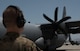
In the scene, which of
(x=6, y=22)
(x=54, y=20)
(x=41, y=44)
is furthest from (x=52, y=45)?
(x=6, y=22)

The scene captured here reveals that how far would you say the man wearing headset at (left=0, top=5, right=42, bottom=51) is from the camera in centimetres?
165

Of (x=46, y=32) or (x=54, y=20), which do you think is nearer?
(x=46, y=32)

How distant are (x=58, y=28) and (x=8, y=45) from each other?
18.3 metres

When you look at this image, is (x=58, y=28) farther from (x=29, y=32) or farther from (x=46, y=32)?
(x=29, y=32)

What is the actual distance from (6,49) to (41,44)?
17.7 m

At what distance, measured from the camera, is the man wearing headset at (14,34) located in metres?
1.65

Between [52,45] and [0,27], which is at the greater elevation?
[0,27]

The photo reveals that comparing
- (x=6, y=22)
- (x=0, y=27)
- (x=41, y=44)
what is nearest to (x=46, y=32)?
(x=41, y=44)

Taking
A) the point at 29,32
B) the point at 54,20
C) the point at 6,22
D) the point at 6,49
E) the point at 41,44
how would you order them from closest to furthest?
the point at 6,49, the point at 6,22, the point at 29,32, the point at 41,44, the point at 54,20

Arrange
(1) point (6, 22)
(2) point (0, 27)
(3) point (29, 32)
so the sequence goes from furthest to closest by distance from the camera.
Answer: (3) point (29, 32)
(2) point (0, 27)
(1) point (6, 22)

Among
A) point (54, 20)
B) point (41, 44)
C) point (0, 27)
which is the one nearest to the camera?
point (0, 27)

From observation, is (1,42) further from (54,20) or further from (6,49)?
(54,20)

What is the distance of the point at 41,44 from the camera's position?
63.2ft

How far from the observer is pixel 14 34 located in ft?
5.52
